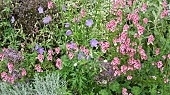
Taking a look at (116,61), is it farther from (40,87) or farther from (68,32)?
(68,32)

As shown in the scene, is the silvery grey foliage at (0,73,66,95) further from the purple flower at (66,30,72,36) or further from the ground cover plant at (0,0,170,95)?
the purple flower at (66,30,72,36)

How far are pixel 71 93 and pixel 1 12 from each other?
5.55 ft

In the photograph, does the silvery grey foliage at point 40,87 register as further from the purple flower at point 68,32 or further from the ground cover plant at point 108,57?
the purple flower at point 68,32

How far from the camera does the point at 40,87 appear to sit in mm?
3355

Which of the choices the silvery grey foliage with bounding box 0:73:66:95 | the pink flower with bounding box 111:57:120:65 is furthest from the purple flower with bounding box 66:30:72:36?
the pink flower with bounding box 111:57:120:65

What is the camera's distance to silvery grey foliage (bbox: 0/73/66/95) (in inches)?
129

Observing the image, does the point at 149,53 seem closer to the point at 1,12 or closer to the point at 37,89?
the point at 37,89

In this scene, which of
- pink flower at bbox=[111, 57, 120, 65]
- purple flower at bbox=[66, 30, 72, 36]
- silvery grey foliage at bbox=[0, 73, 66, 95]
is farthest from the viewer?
purple flower at bbox=[66, 30, 72, 36]

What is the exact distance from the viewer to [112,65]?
3311 millimetres

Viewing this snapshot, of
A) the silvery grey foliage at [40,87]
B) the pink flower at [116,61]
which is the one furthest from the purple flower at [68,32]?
the pink flower at [116,61]

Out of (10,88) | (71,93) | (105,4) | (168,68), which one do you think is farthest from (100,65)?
(105,4)

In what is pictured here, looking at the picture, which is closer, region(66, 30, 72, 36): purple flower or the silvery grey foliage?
the silvery grey foliage

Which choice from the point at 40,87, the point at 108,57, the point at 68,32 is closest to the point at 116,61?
the point at 108,57

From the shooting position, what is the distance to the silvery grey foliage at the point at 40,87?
129 inches
